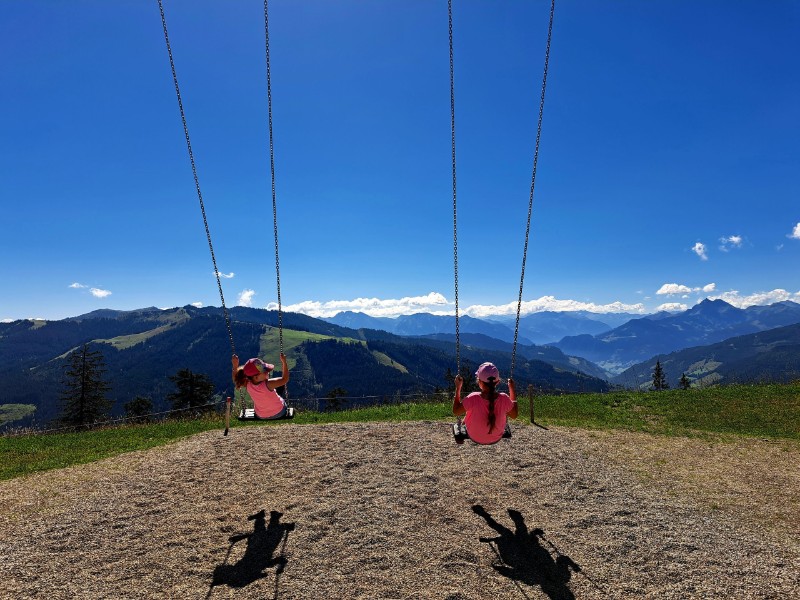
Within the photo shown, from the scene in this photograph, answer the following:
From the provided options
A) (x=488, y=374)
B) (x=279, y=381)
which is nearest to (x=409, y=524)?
(x=488, y=374)

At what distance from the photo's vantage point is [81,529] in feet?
29.2

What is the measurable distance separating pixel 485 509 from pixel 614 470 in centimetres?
469

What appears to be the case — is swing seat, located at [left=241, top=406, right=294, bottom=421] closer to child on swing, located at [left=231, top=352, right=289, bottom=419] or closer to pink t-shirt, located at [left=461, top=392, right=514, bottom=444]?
child on swing, located at [left=231, top=352, right=289, bottom=419]

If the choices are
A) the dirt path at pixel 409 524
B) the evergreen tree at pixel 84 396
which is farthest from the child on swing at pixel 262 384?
the evergreen tree at pixel 84 396

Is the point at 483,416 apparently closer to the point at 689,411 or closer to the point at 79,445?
the point at 79,445

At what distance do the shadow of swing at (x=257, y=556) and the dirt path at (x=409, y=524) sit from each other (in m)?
0.04

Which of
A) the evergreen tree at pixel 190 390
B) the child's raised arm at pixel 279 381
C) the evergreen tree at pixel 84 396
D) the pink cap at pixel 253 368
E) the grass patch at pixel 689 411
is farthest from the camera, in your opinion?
the evergreen tree at pixel 190 390

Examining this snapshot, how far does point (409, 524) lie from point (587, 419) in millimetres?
13364

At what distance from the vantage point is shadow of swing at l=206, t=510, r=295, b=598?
732 cm

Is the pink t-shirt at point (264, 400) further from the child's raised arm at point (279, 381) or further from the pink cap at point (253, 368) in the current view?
the pink cap at point (253, 368)

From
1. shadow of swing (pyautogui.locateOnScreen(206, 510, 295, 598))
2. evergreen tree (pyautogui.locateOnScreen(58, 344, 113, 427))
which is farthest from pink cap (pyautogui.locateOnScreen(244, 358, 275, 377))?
evergreen tree (pyautogui.locateOnScreen(58, 344, 113, 427))

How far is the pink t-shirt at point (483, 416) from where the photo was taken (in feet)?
30.3

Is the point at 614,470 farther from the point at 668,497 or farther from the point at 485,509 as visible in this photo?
the point at 485,509

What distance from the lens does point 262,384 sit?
10781 millimetres
